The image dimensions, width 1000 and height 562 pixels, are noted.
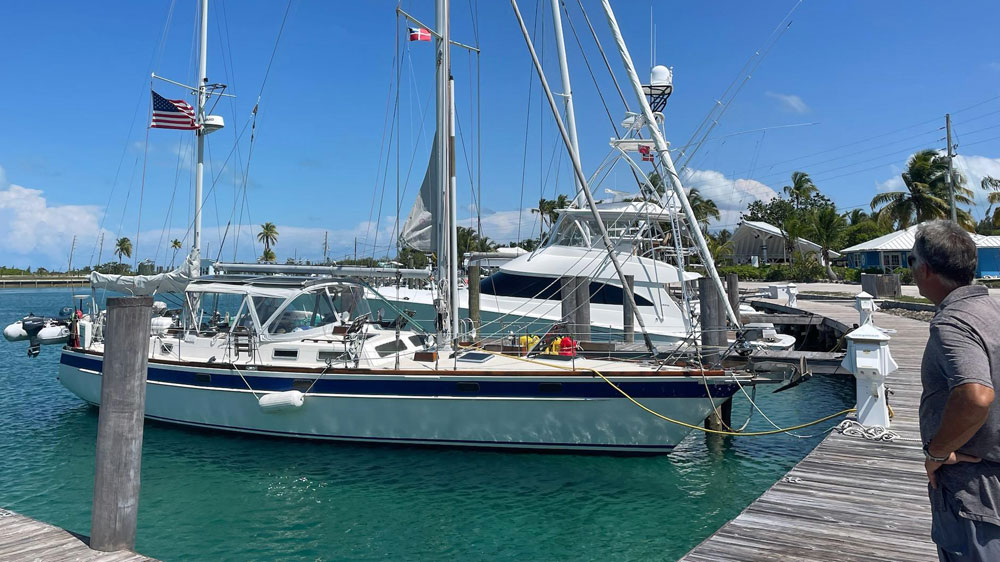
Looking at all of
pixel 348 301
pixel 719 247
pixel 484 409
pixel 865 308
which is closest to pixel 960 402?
pixel 865 308

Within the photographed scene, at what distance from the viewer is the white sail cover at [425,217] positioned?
1181cm

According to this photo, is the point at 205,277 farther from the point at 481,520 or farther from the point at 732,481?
the point at 732,481

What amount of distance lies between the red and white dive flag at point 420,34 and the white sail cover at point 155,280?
626 cm

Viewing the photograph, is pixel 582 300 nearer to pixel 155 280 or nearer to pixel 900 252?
pixel 155 280

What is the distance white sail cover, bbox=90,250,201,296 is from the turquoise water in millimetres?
2698

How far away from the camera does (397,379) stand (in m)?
9.90

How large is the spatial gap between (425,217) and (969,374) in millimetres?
10148

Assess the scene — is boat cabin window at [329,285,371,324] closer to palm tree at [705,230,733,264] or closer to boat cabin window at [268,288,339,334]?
boat cabin window at [268,288,339,334]

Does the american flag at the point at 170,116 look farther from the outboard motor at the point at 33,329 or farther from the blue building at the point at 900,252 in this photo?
the blue building at the point at 900,252

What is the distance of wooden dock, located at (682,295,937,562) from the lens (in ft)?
14.7

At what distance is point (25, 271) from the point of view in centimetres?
10356

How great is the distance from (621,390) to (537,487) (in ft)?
6.01

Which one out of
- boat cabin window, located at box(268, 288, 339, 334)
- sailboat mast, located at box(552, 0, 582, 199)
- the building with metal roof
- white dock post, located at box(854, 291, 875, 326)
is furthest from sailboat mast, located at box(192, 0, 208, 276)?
the building with metal roof

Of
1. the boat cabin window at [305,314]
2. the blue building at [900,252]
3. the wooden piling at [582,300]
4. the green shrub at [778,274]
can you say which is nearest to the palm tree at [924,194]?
the blue building at [900,252]
